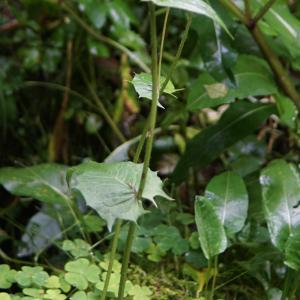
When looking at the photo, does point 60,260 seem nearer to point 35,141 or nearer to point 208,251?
point 208,251

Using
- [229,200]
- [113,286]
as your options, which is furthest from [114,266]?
[229,200]

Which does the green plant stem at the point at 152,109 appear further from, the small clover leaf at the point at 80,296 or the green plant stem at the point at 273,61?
the green plant stem at the point at 273,61

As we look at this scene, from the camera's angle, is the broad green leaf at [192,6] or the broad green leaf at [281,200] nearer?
the broad green leaf at [192,6]

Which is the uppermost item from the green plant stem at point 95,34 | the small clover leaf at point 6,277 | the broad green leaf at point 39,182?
the green plant stem at point 95,34

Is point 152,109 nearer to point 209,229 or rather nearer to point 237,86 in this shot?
point 209,229

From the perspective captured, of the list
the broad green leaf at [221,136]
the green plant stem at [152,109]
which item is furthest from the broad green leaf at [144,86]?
the broad green leaf at [221,136]

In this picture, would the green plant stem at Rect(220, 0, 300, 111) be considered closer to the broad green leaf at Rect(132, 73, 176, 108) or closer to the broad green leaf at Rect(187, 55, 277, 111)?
the broad green leaf at Rect(187, 55, 277, 111)
